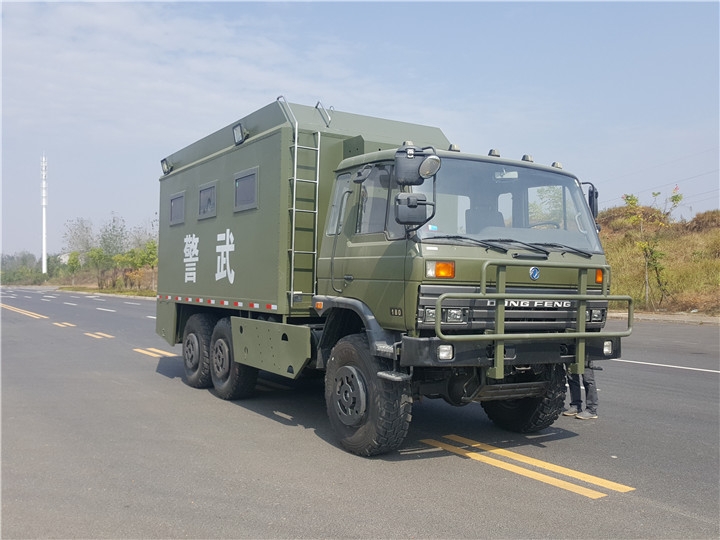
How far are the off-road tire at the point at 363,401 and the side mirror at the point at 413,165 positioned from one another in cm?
156

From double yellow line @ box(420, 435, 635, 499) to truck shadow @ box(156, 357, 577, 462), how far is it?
14 cm

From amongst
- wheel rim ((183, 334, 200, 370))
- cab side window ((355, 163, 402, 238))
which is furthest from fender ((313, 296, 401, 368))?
wheel rim ((183, 334, 200, 370))

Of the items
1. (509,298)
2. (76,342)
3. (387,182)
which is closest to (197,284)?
(387,182)

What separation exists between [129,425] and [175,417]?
0.58 metres

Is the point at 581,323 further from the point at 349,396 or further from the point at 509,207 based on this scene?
the point at 349,396

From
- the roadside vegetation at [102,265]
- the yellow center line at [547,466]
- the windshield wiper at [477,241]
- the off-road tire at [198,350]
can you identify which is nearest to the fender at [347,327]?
the windshield wiper at [477,241]

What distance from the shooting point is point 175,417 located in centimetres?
760

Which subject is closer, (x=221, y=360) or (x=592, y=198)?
(x=592, y=198)

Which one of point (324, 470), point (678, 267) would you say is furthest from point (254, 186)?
point (678, 267)

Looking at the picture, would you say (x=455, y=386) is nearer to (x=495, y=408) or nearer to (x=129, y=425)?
(x=495, y=408)

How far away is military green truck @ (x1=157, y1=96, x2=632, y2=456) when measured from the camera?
17.6 feet

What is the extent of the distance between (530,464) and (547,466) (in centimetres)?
14

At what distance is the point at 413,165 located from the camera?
535 centimetres

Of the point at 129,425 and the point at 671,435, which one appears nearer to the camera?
the point at 671,435
